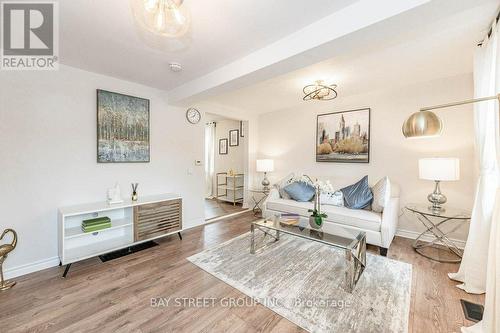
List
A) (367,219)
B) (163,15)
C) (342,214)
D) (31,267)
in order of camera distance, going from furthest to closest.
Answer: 1. (342,214)
2. (367,219)
3. (31,267)
4. (163,15)

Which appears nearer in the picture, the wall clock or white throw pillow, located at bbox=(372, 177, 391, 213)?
white throw pillow, located at bbox=(372, 177, 391, 213)

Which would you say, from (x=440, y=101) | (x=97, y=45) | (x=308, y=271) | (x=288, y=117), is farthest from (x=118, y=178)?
(x=440, y=101)

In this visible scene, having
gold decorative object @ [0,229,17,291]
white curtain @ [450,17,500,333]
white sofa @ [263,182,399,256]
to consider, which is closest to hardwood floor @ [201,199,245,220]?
white sofa @ [263,182,399,256]

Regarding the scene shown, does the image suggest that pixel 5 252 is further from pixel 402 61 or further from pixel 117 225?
pixel 402 61

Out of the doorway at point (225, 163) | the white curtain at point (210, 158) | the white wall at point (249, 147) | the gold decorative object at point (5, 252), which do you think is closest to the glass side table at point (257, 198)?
the white wall at point (249, 147)

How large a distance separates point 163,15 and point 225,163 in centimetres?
497

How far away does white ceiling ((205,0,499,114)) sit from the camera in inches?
68.9

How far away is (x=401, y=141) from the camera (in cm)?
335

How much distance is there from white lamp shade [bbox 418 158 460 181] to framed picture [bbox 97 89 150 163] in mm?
3923

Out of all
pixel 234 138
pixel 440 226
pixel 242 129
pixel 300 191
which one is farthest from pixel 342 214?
pixel 234 138

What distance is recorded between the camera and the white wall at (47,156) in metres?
2.16

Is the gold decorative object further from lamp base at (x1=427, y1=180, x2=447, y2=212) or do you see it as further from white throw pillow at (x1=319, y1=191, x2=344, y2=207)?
lamp base at (x1=427, y1=180, x2=447, y2=212)

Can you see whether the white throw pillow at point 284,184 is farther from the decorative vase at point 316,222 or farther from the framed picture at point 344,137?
the decorative vase at point 316,222

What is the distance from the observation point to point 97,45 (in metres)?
2.03
